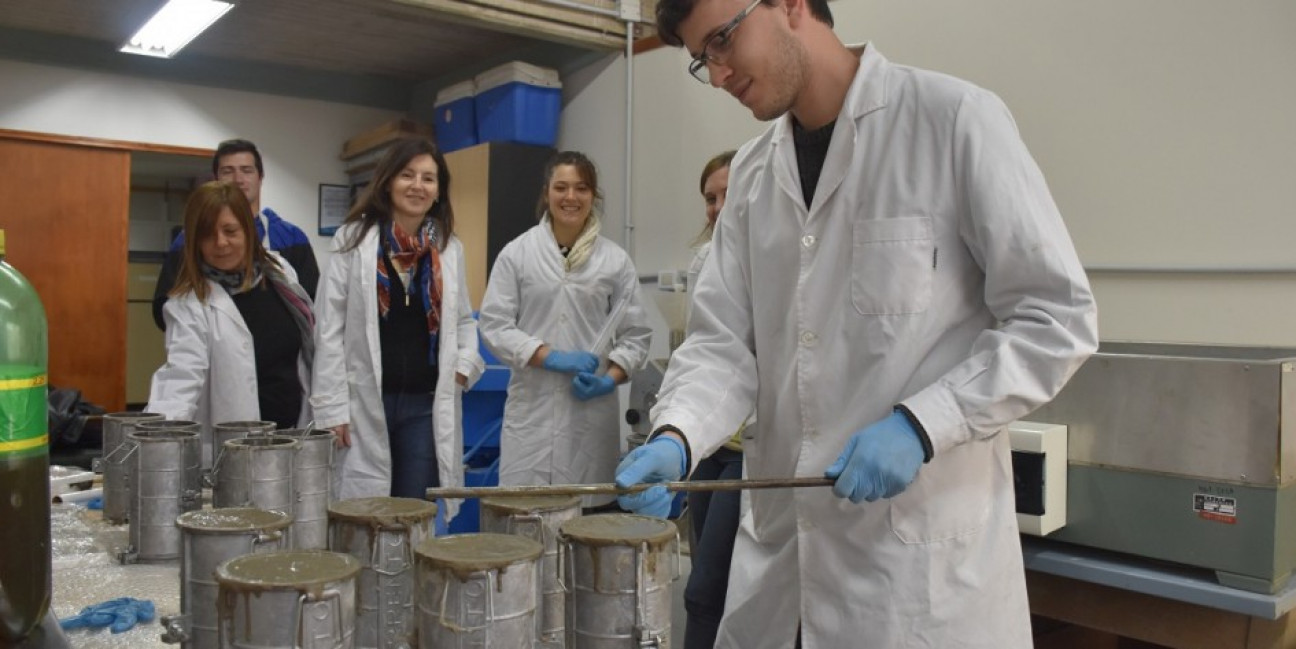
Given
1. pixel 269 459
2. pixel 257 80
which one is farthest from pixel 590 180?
pixel 257 80

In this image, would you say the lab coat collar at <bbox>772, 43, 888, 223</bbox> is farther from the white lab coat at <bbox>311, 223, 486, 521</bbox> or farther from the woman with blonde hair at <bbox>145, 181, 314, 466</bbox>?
the white lab coat at <bbox>311, 223, 486, 521</bbox>

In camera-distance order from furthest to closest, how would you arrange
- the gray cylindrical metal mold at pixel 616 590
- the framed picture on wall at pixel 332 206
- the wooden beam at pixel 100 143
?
the framed picture on wall at pixel 332 206 → the wooden beam at pixel 100 143 → the gray cylindrical metal mold at pixel 616 590

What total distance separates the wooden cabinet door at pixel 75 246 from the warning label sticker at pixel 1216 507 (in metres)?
4.89

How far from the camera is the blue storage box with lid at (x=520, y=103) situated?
4.46 m

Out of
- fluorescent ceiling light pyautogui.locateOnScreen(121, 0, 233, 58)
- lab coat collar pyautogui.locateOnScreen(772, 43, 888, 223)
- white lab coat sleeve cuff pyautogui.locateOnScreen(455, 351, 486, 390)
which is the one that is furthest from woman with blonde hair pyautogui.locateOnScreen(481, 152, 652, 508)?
fluorescent ceiling light pyautogui.locateOnScreen(121, 0, 233, 58)

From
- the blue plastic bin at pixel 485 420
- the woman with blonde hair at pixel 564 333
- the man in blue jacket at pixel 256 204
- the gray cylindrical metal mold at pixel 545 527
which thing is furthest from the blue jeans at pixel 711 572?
the blue plastic bin at pixel 485 420

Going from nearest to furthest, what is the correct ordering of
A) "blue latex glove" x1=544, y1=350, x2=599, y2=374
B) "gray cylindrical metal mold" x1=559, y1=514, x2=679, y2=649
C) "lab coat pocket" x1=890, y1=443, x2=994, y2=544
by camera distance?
1. "gray cylindrical metal mold" x1=559, y1=514, x2=679, y2=649
2. "lab coat pocket" x1=890, y1=443, x2=994, y2=544
3. "blue latex glove" x1=544, y1=350, x2=599, y2=374

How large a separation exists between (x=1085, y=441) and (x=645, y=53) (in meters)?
2.91

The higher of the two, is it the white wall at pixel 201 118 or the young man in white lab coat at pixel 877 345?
the white wall at pixel 201 118

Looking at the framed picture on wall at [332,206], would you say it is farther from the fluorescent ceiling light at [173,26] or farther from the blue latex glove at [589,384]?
the blue latex glove at [589,384]

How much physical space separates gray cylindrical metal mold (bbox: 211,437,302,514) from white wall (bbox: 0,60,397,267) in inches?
173

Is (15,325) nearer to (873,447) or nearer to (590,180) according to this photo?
(873,447)

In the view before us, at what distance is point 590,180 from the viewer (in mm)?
3041

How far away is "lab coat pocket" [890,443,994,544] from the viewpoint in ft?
3.69
